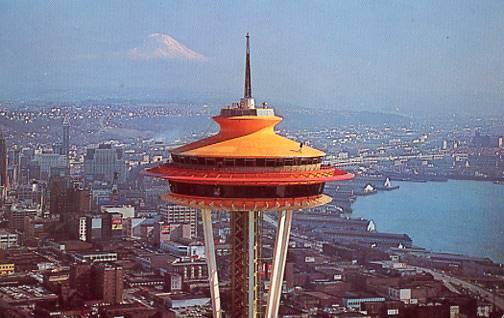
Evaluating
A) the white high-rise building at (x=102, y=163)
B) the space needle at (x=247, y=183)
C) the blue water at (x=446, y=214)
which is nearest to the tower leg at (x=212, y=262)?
the space needle at (x=247, y=183)

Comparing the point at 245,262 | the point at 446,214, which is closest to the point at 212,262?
the point at 245,262

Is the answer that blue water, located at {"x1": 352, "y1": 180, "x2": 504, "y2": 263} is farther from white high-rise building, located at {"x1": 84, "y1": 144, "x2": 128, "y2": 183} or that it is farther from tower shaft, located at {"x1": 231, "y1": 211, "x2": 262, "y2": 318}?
tower shaft, located at {"x1": 231, "y1": 211, "x2": 262, "y2": 318}

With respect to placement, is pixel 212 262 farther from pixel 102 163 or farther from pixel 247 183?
pixel 102 163

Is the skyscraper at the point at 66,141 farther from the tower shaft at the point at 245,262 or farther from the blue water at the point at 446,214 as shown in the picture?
the tower shaft at the point at 245,262

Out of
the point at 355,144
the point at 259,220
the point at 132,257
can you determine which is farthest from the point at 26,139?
the point at 259,220

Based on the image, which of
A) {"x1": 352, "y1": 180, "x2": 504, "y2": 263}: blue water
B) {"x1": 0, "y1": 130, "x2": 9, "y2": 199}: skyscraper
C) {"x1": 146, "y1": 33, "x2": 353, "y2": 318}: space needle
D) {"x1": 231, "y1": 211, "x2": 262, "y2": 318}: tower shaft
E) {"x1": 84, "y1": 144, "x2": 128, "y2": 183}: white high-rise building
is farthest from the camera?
{"x1": 84, "y1": 144, "x2": 128, "y2": 183}: white high-rise building

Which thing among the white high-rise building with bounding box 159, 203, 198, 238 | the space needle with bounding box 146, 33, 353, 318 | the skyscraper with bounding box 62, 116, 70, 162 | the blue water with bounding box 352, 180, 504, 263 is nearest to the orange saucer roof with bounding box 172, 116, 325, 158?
the space needle with bounding box 146, 33, 353, 318

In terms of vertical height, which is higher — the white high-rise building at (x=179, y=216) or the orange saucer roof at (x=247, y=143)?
the orange saucer roof at (x=247, y=143)
